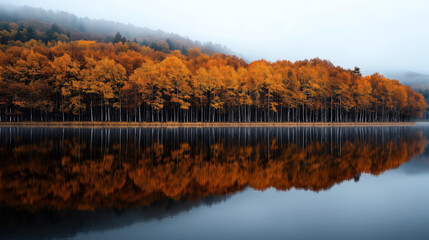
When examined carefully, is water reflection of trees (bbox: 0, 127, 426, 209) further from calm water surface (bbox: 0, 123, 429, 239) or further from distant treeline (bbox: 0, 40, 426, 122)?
distant treeline (bbox: 0, 40, 426, 122)

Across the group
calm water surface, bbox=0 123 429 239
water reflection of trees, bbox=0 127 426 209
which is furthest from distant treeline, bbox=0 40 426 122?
Result: calm water surface, bbox=0 123 429 239

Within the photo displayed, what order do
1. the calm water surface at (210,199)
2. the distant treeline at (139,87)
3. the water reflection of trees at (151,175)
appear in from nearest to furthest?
the calm water surface at (210,199)
the water reflection of trees at (151,175)
the distant treeline at (139,87)

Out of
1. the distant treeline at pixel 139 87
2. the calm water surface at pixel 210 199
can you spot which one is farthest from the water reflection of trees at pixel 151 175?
the distant treeline at pixel 139 87

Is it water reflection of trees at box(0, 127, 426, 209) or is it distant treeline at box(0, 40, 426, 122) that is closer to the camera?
water reflection of trees at box(0, 127, 426, 209)

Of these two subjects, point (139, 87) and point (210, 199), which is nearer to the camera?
point (210, 199)

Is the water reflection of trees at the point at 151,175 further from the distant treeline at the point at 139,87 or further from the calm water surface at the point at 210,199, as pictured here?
the distant treeline at the point at 139,87

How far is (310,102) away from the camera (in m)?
66.6

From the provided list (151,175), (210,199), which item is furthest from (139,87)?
(210,199)

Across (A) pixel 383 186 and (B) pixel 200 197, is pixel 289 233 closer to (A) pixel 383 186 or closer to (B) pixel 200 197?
(B) pixel 200 197

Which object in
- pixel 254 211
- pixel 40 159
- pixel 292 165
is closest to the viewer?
pixel 254 211

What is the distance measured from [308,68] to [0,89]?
2609 inches

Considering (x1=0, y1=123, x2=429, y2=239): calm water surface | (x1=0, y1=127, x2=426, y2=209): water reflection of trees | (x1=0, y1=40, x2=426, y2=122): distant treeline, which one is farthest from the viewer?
(x1=0, y1=40, x2=426, y2=122): distant treeline

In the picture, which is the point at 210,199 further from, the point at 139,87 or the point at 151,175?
the point at 139,87

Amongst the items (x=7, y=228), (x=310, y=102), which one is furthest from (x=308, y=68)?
(x=7, y=228)
